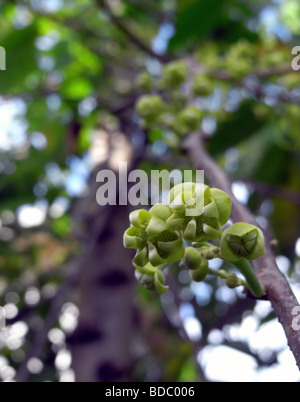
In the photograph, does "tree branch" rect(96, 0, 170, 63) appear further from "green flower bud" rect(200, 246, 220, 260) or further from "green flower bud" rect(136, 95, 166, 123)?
"green flower bud" rect(200, 246, 220, 260)

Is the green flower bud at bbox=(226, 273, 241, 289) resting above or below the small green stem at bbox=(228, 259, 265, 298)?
below

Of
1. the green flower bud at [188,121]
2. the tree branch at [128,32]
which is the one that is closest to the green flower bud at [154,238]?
the green flower bud at [188,121]

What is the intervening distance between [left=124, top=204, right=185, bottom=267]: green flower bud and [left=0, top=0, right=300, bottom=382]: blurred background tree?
0.71m

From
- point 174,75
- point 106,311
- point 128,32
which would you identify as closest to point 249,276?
point 174,75

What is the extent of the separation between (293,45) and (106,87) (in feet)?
3.56

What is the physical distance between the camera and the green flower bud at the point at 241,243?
0.50 m

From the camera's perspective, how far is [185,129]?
1.14 m

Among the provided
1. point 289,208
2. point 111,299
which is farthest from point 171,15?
point 111,299

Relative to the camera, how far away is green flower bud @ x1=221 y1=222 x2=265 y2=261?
0.50 m

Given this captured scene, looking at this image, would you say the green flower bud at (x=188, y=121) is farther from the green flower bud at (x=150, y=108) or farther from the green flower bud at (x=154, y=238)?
the green flower bud at (x=154, y=238)

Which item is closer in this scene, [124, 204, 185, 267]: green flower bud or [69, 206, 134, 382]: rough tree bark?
[124, 204, 185, 267]: green flower bud

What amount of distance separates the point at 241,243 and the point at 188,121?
2.19ft

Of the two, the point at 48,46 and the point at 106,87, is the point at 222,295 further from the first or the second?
the point at 48,46

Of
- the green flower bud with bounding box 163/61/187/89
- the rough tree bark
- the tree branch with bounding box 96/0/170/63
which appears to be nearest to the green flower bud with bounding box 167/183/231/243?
the green flower bud with bounding box 163/61/187/89
